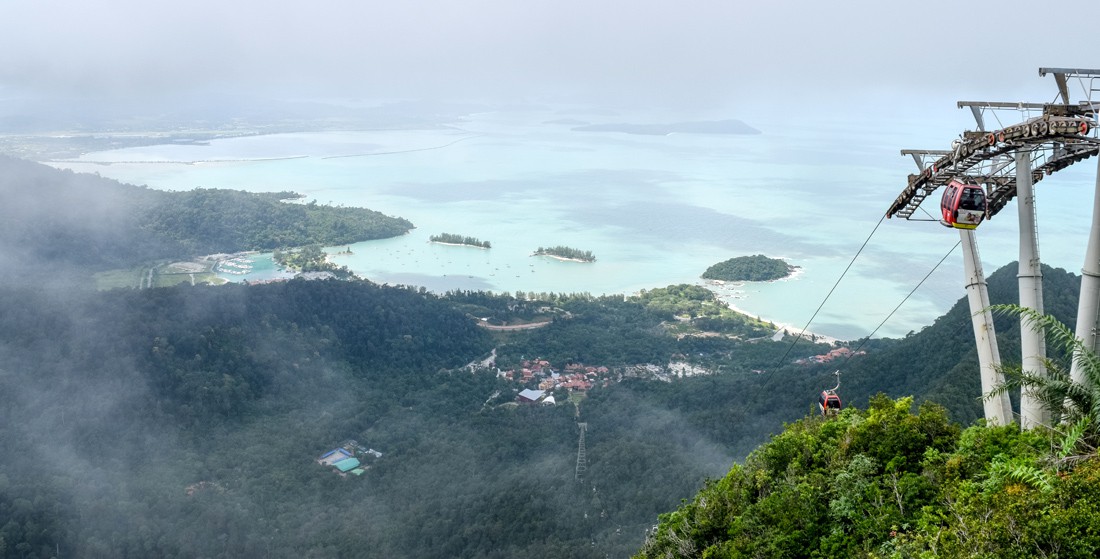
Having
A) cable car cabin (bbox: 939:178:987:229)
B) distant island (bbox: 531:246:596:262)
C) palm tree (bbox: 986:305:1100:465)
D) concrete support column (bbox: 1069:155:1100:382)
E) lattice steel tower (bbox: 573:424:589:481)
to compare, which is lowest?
lattice steel tower (bbox: 573:424:589:481)

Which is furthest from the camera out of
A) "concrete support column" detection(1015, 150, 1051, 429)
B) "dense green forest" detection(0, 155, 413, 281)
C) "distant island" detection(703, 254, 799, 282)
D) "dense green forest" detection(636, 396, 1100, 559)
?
"distant island" detection(703, 254, 799, 282)

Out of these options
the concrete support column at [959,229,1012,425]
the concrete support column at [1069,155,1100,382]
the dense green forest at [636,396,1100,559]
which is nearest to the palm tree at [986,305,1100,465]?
the dense green forest at [636,396,1100,559]

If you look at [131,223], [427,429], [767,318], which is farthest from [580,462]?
[131,223]

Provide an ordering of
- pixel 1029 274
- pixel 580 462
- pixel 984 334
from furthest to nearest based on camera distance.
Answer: pixel 580 462 → pixel 984 334 → pixel 1029 274

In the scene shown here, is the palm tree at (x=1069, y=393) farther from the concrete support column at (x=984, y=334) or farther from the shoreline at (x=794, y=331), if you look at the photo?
the shoreline at (x=794, y=331)

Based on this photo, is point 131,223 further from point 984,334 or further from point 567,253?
point 984,334

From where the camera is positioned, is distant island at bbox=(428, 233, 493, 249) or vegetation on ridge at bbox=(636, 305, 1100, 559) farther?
distant island at bbox=(428, 233, 493, 249)

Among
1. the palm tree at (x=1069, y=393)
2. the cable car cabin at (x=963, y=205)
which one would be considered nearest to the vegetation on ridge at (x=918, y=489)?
the palm tree at (x=1069, y=393)

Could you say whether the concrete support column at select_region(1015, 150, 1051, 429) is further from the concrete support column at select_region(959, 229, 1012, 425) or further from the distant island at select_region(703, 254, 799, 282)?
the distant island at select_region(703, 254, 799, 282)
